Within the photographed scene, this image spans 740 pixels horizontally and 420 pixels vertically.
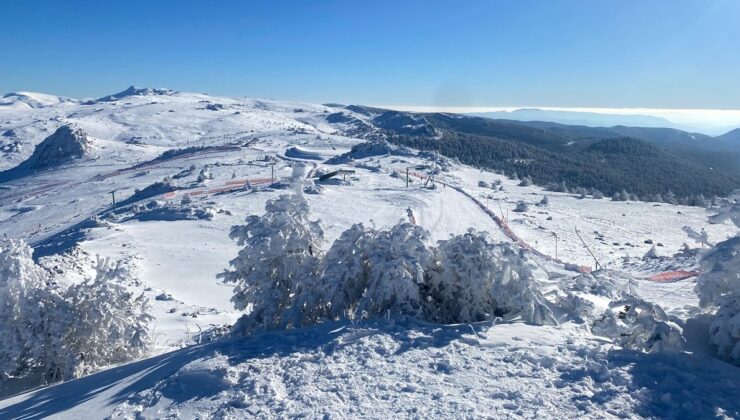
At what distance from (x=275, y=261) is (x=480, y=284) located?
4.07 meters

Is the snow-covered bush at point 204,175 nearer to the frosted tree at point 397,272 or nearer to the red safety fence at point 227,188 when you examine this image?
the red safety fence at point 227,188

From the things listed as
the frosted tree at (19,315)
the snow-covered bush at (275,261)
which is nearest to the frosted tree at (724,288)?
the snow-covered bush at (275,261)

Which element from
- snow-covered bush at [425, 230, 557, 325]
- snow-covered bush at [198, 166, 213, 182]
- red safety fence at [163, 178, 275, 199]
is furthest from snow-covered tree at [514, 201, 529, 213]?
snow-covered bush at [425, 230, 557, 325]

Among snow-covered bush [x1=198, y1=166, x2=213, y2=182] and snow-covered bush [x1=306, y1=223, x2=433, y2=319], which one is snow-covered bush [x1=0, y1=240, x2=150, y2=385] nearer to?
snow-covered bush [x1=306, y1=223, x2=433, y2=319]

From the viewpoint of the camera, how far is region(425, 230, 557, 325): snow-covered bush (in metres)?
8.66

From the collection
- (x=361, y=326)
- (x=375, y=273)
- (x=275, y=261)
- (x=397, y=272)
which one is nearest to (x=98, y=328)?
(x=275, y=261)

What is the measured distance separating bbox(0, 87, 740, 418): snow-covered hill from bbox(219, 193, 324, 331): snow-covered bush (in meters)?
1.42

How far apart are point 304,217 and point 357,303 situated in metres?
2.16

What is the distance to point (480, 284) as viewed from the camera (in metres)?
8.93

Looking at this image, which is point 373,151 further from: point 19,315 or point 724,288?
point 724,288

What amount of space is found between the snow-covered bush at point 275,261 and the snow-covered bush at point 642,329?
17.2 feet

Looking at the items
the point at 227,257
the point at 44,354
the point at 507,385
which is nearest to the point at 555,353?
the point at 507,385

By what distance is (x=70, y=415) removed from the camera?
646 cm

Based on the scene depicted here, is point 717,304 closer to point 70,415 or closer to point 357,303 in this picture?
point 357,303
